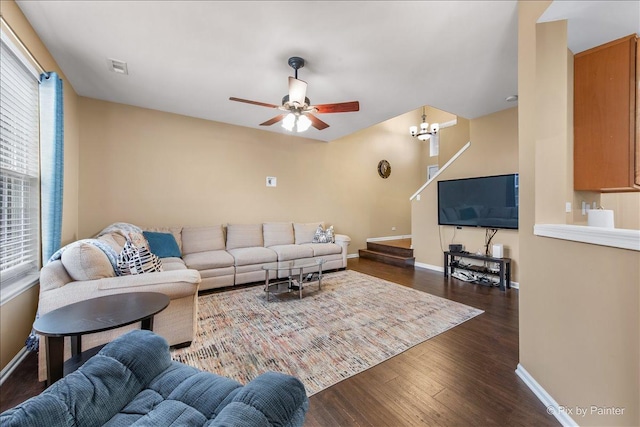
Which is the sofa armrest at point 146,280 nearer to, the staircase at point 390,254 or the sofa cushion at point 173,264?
the sofa cushion at point 173,264

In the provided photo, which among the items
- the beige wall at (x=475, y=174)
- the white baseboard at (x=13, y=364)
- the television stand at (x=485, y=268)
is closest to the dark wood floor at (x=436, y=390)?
the white baseboard at (x=13, y=364)

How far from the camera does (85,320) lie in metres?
1.45

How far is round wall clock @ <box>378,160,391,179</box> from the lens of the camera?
670 centimetres

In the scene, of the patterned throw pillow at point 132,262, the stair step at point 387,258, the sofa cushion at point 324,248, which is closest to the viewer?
the patterned throw pillow at point 132,262

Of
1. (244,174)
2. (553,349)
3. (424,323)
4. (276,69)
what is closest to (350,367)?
(424,323)

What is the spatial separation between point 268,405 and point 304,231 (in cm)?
430

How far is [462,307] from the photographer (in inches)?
121

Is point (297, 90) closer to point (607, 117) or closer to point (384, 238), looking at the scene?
point (607, 117)

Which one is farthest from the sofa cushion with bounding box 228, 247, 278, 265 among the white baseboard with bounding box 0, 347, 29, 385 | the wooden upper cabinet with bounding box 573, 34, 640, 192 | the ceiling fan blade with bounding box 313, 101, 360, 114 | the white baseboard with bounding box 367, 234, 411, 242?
the wooden upper cabinet with bounding box 573, 34, 640, 192

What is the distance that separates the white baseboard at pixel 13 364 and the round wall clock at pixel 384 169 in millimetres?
6429

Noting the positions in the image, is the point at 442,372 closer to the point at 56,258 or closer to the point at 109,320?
the point at 109,320

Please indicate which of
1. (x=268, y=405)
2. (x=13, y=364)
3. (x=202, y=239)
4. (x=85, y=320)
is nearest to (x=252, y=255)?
(x=202, y=239)

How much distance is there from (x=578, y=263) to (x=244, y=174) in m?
4.59

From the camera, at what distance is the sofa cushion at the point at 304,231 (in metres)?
5.05
